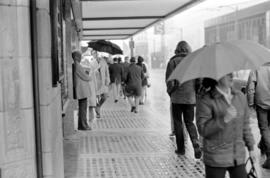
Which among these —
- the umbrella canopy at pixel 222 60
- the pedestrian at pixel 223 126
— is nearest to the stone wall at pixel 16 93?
the umbrella canopy at pixel 222 60

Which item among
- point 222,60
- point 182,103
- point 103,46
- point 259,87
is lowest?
point 182,103

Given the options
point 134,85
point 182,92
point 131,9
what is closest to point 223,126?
point 182,92

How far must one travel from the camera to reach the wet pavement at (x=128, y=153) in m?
6.14

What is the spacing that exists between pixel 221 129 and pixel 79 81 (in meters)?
6.07

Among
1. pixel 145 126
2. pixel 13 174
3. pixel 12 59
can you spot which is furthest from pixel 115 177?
pixel 145 126

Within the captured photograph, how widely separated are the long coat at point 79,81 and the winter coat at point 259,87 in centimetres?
403

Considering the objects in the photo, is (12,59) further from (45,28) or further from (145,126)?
(145,126)

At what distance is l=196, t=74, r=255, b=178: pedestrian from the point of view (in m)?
3.50

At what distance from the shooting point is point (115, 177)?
19.4ft

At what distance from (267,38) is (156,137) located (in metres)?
7.96

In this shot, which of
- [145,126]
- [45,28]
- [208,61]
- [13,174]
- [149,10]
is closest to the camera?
[208,61]

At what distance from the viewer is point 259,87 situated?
20.6ft

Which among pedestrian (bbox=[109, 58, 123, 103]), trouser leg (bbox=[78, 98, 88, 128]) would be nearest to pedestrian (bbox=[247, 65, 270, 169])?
trouser leg (bbox=[78, 98, 88, 128])

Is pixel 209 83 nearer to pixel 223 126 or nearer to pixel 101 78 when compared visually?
pixel 223 126
